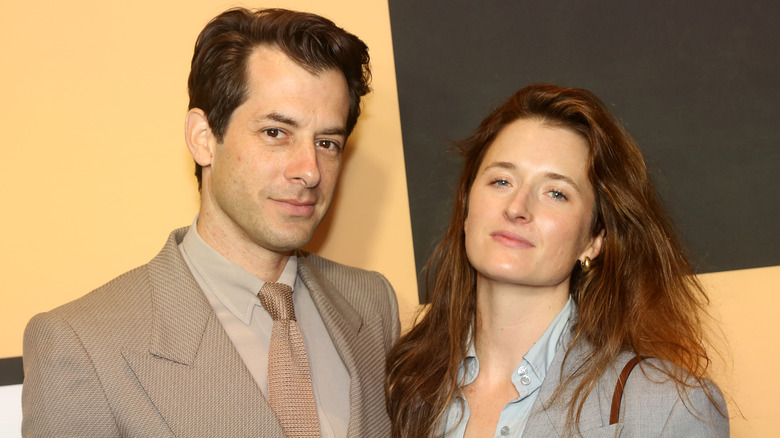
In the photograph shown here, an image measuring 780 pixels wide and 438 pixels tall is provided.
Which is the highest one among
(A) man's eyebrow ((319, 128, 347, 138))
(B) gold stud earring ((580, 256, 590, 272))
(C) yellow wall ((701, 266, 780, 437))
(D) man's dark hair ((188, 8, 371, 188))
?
(D) man's dark hair ((188, 8, 371, 188))

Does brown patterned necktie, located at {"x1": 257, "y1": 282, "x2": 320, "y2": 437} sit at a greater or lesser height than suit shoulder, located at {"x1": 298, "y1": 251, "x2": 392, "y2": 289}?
lesser

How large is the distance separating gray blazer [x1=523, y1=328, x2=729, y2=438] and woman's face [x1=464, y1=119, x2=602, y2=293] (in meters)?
0.34

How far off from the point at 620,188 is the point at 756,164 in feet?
2.51

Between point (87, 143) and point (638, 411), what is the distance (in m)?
2.04

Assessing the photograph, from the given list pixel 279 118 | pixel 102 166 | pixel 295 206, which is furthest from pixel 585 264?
pixel 102 166

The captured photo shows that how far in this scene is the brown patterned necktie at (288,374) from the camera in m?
1.95

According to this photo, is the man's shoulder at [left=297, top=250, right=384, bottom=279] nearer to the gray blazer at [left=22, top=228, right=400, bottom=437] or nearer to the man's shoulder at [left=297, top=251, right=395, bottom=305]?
the man's shoulder at [left=297, top=251, right=395, bottom=305]

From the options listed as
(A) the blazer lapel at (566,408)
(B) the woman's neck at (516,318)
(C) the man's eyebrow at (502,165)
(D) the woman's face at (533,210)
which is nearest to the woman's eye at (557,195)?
(D) the woman's face at (533,210)

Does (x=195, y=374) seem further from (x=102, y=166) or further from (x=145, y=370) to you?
(x=102, y=166)

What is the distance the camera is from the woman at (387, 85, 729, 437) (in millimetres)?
2049

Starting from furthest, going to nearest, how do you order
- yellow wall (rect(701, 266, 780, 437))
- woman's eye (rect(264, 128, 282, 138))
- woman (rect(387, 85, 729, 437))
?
yellow wall (rect(701, 266, 780, 437)) → woman's eye (rect(264, 128, 282, 138)) → woman (rect(387, 85, 729, 437))

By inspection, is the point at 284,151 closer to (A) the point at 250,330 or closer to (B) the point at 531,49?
(A) the point at 250,330

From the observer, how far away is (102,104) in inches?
102

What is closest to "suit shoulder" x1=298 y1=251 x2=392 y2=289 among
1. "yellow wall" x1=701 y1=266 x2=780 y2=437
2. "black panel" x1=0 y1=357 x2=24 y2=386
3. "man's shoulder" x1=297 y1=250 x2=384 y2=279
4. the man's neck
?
"man's shoulder" x1=297 y1=250 x2=384 y2=279
